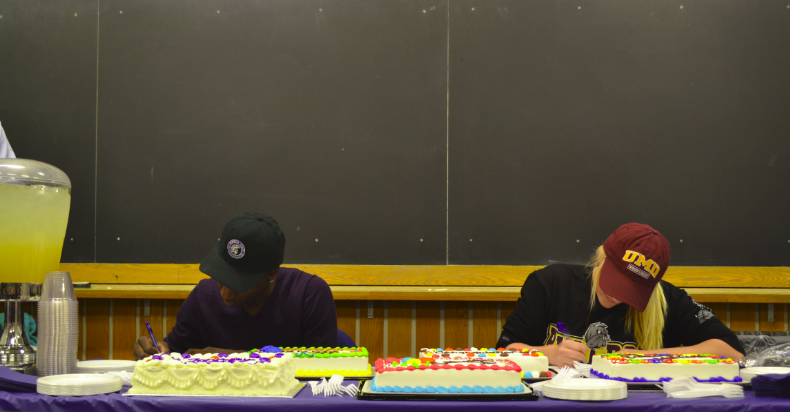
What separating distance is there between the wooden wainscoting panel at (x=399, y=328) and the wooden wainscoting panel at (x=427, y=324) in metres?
0.05

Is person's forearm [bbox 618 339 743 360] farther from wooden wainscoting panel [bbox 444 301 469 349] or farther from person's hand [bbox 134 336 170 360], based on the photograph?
person's hand [bbox 134 336 170 360]

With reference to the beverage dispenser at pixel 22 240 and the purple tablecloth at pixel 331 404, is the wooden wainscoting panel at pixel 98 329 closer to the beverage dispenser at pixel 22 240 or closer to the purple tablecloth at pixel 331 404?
the beverage dispenser at pixel 22 240

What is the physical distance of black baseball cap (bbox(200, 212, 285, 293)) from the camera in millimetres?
1680

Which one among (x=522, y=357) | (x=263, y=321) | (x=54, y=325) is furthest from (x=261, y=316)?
(x=522, y=357)

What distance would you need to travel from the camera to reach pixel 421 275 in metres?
2.95

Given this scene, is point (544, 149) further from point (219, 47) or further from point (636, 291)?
point (219, 47)

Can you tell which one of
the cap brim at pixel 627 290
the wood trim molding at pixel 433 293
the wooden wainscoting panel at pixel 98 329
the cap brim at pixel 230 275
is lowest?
the wooden wainscoting panel at pixel 98 329

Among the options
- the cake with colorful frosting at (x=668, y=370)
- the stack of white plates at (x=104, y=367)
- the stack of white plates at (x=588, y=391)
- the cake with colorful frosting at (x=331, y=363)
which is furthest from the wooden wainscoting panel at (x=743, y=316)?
the stack of white plates at (x=104, y=367)

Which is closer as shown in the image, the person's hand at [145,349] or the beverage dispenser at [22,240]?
the beverage dispenser at [22,240]

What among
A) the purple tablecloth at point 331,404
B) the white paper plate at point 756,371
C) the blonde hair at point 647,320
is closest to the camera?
the purple tablecloth at point 331,404

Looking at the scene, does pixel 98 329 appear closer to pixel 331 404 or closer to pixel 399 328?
pixel 399 328

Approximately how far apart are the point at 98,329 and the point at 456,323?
5.81ft

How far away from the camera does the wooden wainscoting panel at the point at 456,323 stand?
9.38 feet

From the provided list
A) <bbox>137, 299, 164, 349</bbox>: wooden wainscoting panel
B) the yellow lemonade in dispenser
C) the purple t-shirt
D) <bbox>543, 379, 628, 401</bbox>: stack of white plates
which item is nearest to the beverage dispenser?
the yellow lemonade in dispenser
